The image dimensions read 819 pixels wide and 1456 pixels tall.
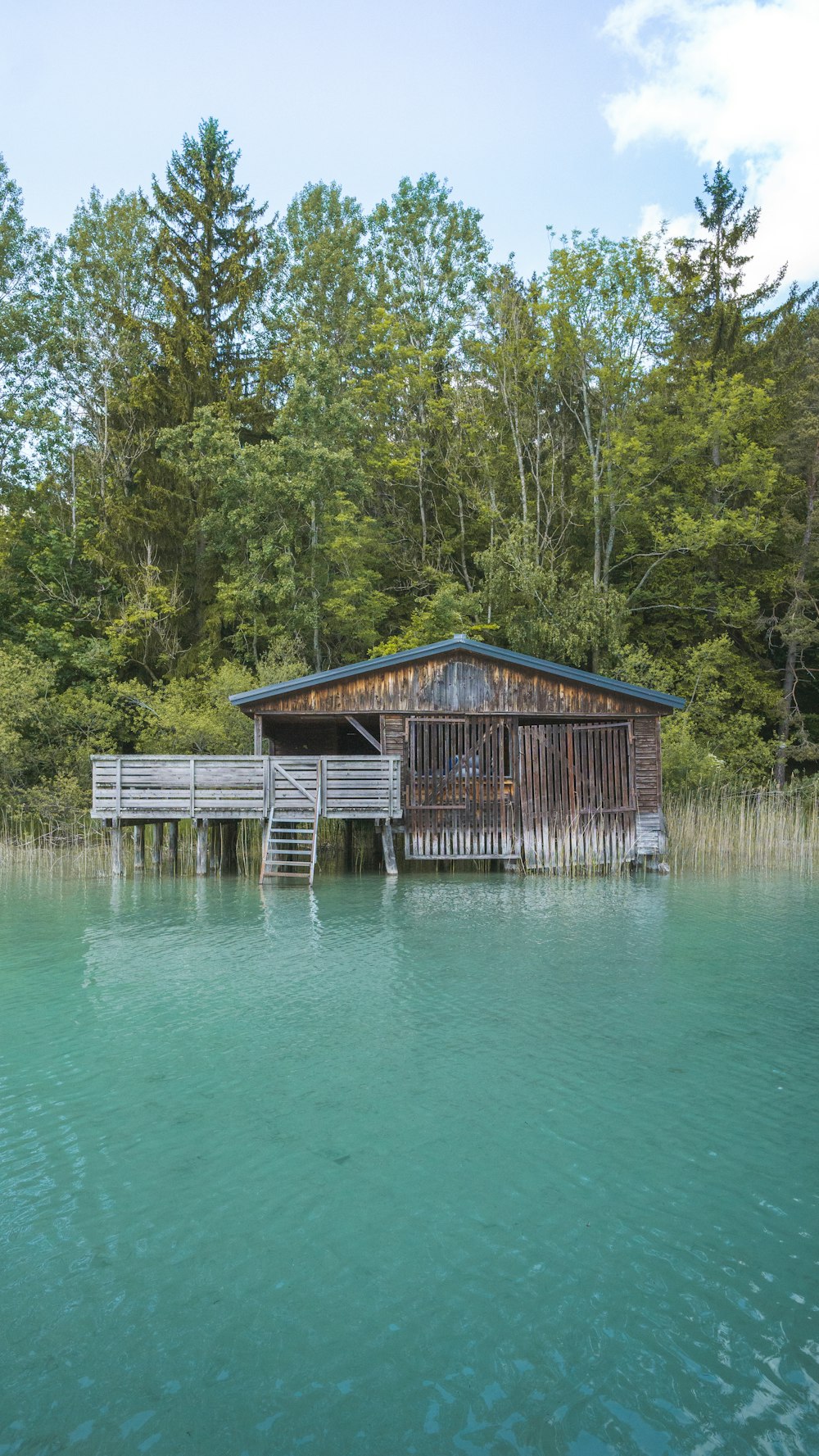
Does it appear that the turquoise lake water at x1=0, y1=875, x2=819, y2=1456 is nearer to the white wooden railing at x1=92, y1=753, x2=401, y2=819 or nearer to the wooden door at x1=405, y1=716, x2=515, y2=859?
the white wooden railing at x1=92, y1=753, x2=401, y2=819

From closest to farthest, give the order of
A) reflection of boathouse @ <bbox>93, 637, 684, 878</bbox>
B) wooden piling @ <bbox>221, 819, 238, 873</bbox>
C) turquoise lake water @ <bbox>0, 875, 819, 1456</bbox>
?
Result: turquoise lake water @ <bbox>0, 875, 819, 1456</bbox>, reflection of boathouse @ <bbox>93, 637, 684, 878</bbox>, wooden piling @ <bbox>221, 819, 238, 873</bbox>

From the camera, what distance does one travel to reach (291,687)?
18.3 metres

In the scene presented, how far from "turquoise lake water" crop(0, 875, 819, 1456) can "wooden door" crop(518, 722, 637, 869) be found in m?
9.68

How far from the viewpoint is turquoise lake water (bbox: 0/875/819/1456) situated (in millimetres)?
3117

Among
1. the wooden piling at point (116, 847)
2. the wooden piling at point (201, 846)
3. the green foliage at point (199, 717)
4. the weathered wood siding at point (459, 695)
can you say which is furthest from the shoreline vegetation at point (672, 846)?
the weathered wood siding at point (459, 695)

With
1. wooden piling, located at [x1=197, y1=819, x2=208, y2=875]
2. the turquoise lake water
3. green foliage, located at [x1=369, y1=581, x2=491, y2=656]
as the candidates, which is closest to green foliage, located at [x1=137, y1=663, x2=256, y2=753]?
green foliage, located at [x1=369, y1=581, x2=491, y2=656]

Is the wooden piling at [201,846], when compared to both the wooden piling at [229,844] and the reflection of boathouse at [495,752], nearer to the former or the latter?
the reflection of boathouse at [495,752]

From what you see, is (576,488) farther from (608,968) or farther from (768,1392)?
(768,1392)

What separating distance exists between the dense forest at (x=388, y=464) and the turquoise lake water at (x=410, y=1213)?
17073 mm

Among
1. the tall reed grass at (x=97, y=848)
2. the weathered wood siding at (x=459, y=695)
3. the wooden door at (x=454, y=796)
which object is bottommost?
the tall reed grass at (x=97, y=848)

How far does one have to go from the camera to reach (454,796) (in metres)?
18.9

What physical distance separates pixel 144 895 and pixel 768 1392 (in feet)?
43.7

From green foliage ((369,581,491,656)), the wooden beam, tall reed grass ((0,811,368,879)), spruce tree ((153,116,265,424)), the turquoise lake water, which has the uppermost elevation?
spruce tree ((153,116,265,424))

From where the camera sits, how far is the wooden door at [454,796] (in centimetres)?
1872
